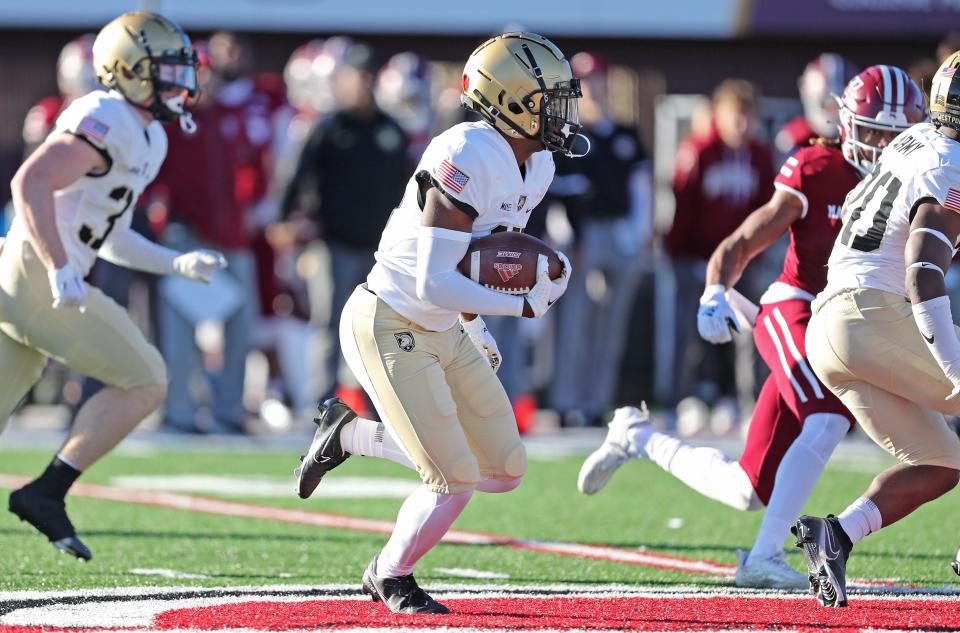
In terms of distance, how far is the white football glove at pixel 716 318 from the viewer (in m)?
5.61

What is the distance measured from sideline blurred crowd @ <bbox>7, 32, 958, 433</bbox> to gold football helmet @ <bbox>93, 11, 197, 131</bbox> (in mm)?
3949

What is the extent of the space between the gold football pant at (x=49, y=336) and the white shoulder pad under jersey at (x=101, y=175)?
0.16 m

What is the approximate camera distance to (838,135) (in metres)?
6.05

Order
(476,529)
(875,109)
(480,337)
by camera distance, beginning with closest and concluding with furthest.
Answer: (480,337), (875,109), (476,529)

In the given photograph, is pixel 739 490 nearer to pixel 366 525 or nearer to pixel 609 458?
pixel 609 458

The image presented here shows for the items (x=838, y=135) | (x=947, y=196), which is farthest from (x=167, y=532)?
(x=947, y=196)

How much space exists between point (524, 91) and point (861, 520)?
1.59 metres

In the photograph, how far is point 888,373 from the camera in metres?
5.02

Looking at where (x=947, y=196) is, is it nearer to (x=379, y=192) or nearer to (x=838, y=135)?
(x=838, y=135)

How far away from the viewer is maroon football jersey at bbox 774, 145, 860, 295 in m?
5.77

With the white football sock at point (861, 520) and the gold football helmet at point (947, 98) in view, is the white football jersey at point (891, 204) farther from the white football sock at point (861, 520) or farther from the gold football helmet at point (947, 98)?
the white football sock at point (861, 520)

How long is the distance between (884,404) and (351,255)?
19.1 feet

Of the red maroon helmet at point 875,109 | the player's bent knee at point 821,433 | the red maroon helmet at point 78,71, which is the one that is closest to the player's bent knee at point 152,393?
the player's bent knee at point 821,433

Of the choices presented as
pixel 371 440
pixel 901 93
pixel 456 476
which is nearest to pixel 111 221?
pixel 371 440
